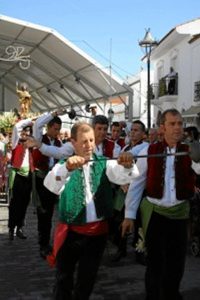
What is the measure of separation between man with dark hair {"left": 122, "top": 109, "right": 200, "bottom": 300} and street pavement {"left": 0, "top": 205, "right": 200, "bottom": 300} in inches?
37.5

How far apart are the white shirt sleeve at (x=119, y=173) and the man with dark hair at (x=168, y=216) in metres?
0.37

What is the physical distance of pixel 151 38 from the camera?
45.4 feet

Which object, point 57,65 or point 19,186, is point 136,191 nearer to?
point 19,186

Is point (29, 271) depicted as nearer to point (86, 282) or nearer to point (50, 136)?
point (50, 136)

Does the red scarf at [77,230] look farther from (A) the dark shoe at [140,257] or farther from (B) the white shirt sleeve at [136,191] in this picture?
(A) the dark shoe at [140,257]

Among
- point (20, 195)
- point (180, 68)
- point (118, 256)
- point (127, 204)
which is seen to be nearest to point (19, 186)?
point (20, 195)

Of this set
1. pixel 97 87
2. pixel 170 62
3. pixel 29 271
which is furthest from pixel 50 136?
pixel 170 62

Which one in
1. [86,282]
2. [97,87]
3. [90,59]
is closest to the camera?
[86,282]

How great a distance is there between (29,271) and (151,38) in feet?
29.9

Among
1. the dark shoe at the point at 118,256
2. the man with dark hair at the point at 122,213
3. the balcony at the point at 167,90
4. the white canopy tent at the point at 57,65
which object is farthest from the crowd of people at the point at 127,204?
the balcony at the point at 167,90

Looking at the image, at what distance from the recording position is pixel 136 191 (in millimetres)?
4305

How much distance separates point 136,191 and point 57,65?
15418mm

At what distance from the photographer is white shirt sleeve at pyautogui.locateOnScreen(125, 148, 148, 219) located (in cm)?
426

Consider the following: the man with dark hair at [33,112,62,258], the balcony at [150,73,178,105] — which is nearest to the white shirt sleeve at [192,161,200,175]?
the man with dark hair at [33,112,62,258]
